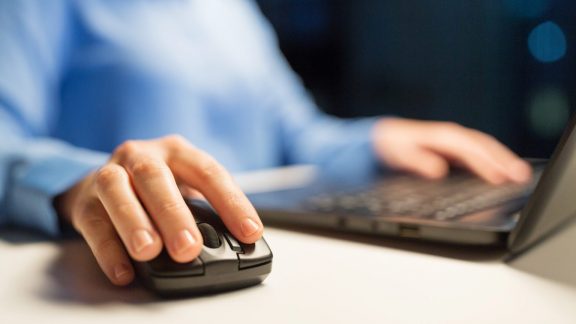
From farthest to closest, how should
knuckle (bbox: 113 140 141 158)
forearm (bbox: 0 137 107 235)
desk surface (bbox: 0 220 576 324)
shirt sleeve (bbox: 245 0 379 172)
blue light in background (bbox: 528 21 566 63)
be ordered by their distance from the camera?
1. shirt sleeve (bbox: 245 0 379 172)
2. blue light in background (bbox: 528 21 566 63)
3. forearm (bbox: 0 137 107 235)
4. knuckle (bbox: 113 140 141 158)
5. desk surface (bbox: 0 220 576 324)

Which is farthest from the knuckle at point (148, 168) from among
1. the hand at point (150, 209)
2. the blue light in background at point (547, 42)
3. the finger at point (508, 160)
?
the blue light in background at point (547, 42)

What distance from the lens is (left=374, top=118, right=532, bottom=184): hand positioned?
0.60m

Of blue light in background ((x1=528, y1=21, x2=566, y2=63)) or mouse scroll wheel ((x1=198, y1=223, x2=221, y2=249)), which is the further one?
blue light in background ((x1=528, y1=21, x2=566, y2=63))

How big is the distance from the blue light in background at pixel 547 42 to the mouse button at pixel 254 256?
48cm

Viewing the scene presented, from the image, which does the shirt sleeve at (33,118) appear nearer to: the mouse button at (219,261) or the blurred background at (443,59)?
the mouse button at (219,261)

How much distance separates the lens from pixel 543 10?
2.04ft

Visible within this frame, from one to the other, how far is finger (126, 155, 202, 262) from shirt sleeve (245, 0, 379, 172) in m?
0.56

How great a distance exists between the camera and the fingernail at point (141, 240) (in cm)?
27

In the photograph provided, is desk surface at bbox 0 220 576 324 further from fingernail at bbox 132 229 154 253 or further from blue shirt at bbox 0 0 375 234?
blue shirt at bbox 0 0 375 234

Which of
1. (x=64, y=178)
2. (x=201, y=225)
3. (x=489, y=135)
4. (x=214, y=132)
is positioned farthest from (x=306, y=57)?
(x=201, y=225)

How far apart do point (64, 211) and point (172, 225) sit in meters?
0.23

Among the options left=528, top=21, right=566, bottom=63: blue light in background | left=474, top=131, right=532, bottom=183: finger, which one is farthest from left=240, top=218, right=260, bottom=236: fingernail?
left=528, top=21, right=566, bottom=63: blue light in background

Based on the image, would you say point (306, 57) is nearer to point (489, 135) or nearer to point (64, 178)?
point (489, 135)

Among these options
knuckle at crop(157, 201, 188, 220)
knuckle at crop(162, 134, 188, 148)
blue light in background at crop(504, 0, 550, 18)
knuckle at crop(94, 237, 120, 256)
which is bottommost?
knuckle at crop(94, 237, 120, 256)
